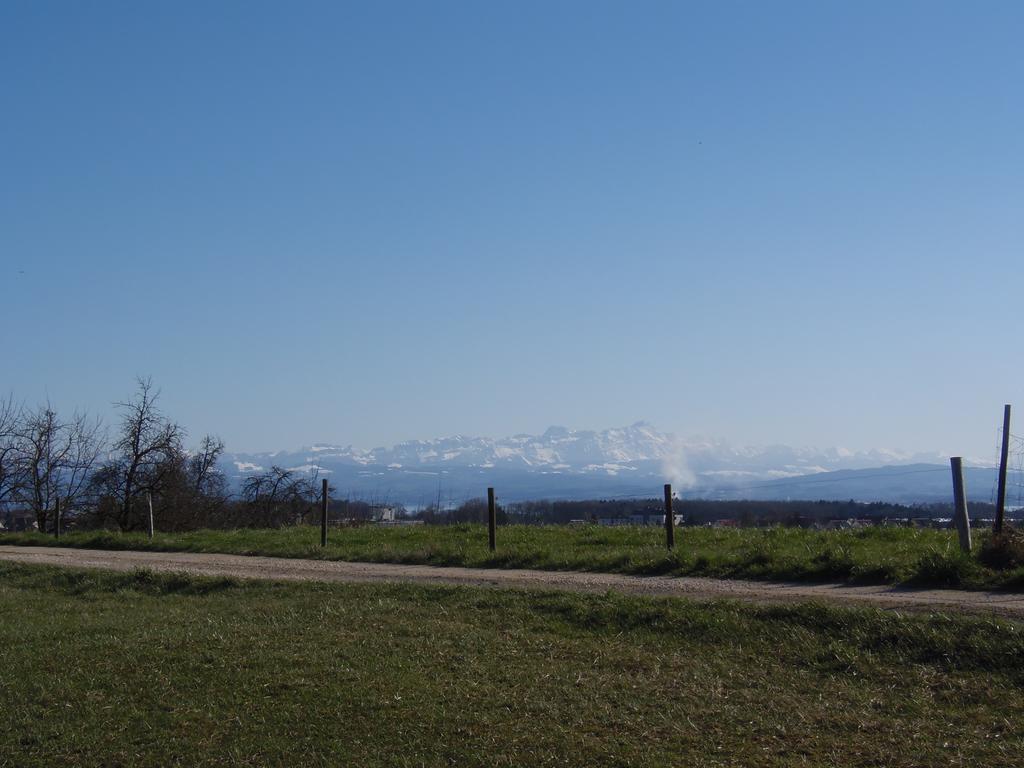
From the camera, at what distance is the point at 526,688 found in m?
9.03

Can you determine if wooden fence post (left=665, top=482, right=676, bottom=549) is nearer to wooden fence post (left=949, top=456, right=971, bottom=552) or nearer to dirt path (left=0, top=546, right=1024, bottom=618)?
dirt path (left=0, top=546, right=1024, bottom=618)

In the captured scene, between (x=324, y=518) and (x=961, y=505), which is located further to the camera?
(x=324, y=518)

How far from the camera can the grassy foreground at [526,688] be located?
24.8 ft

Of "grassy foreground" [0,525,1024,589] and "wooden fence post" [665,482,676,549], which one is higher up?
"wooden fence post" [665,482,676,549]

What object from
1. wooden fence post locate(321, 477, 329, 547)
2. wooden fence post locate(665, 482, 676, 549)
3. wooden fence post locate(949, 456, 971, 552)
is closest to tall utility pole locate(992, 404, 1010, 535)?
wooden fence post locate(949, 456, 971, 552)

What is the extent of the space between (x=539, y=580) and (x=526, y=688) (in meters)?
6.14

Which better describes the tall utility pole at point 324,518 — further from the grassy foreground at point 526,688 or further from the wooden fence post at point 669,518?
the grassy foreground at point 526,688

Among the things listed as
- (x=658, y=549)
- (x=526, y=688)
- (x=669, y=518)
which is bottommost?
(x=526, y=688)

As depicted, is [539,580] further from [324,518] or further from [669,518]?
[324,518]

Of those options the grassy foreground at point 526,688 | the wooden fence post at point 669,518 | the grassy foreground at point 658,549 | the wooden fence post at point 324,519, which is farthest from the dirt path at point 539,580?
the wooden fence post at point 669,518

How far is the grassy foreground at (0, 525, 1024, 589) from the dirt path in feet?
1.72

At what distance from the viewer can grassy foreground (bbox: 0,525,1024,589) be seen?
13.9 metres

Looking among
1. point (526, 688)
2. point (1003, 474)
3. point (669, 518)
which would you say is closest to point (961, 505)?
point (1003, 474)

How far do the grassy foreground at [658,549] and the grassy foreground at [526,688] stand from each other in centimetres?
349
